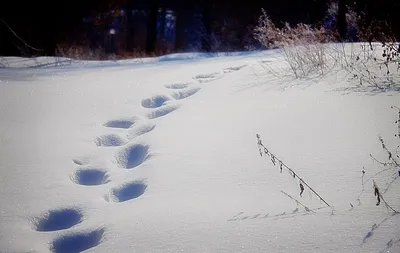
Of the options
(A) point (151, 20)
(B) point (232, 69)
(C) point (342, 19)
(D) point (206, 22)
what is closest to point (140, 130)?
(B) point (232, 69)

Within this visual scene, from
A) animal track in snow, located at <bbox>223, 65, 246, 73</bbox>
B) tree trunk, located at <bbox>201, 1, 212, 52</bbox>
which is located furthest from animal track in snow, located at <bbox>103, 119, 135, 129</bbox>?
tree trunk, located at <bbox>201, 1, 212, 52</bbox>

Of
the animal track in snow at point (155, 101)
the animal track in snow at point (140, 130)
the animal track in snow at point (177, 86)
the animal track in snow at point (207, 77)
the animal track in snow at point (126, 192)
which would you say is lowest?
the animal track in snow at point (126, 192)

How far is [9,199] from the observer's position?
1.90m

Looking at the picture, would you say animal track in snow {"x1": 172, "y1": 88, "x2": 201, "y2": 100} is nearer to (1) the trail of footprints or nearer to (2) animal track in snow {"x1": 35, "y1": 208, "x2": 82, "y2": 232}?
(1) the trail of footprints

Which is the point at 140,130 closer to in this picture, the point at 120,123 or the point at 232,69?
the point at 120,123

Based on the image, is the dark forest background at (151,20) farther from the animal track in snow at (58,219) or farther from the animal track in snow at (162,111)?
the animal track in snow at (58,219)

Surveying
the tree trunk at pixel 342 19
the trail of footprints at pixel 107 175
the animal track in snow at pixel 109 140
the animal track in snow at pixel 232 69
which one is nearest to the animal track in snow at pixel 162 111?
the trail of footprints at pixel 107 175

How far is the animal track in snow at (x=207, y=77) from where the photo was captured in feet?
13.8

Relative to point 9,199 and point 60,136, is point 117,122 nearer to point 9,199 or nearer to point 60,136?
point 60,136

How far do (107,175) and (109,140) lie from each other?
57 cm

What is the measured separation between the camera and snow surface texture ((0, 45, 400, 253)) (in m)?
1.57

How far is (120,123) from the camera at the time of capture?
10.2 ft

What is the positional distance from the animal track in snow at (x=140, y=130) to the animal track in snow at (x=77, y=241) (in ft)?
4.03

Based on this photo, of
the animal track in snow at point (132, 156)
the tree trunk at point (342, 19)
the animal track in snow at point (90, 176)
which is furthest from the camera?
the tree trunk at point (342, 19)
